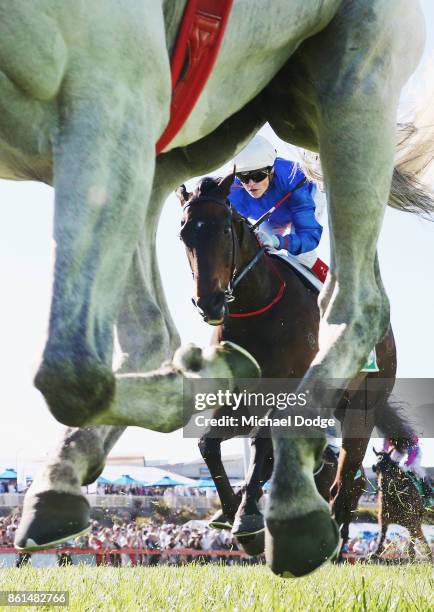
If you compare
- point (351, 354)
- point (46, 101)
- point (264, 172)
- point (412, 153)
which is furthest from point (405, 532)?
point (46, 101)

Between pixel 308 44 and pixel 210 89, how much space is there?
60cm

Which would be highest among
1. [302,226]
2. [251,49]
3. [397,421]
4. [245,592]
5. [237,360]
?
[302,226]

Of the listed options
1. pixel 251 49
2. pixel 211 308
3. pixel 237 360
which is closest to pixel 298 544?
pixel 237 360

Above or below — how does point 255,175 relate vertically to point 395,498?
above

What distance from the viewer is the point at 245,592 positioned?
12.2ft

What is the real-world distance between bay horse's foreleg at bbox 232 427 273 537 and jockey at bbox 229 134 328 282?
161 centimetres

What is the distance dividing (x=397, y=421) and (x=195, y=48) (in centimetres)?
584

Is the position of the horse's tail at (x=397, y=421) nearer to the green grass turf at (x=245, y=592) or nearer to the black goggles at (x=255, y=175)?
the black goggles at (x=255, y=175)

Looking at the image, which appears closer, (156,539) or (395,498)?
(395,498)

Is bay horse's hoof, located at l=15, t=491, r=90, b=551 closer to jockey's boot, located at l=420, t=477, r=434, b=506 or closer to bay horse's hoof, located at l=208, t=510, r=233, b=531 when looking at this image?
bay horse's hoof, located at l=208, t=510, r=233, b=531

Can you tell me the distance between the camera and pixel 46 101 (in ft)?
7.63

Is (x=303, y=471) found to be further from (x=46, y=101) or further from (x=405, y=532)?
(x=405, y=532)

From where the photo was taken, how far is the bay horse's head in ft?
19.2

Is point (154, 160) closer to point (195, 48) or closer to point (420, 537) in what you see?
point (195, 48)
